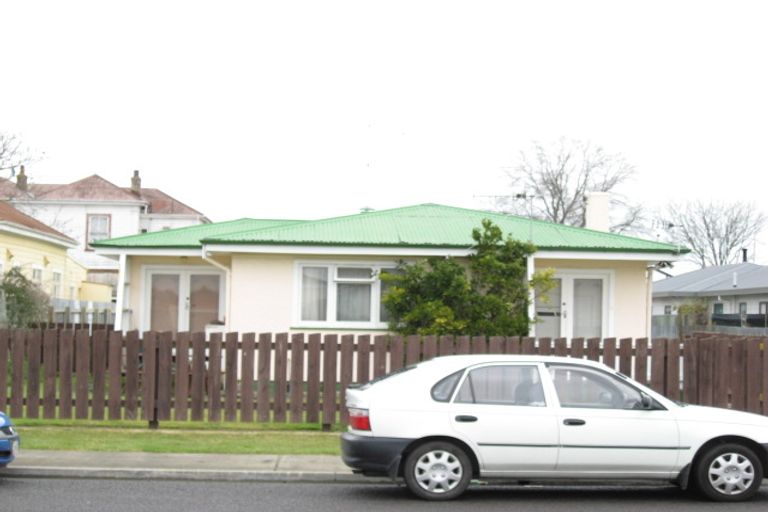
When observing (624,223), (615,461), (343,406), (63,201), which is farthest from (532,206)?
(615,461)

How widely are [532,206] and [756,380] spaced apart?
47.0m

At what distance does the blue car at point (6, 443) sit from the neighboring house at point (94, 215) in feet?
131

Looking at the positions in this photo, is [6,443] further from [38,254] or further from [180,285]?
[38,254]

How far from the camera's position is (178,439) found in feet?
41.8

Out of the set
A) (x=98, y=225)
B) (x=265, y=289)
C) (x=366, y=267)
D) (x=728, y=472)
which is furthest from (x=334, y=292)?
(x=98, y=225)

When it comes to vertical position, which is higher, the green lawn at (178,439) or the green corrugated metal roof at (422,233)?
the green corrugated metal roof at (422,233)

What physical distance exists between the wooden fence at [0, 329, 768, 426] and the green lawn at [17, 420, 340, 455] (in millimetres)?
262

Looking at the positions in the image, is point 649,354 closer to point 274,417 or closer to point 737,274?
point 274,417

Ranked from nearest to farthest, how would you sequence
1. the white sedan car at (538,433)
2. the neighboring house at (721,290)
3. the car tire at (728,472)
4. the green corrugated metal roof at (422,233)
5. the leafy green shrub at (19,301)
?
the white sedan car at (538,433) < the car tire at (728,472) < the green corrugated metal roof at (422,233) < the leafy green shrub at (19,301) < the neighboring house at (721,290)

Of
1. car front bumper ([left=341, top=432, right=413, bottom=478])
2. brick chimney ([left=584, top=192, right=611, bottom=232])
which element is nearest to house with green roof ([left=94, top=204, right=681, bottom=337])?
brick chimney ([left=584, top=192, right=611, bottom=232])

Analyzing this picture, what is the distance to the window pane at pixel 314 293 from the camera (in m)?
18.1

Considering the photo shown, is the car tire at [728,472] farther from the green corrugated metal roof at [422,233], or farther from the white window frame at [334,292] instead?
the white window frame at [334,292]

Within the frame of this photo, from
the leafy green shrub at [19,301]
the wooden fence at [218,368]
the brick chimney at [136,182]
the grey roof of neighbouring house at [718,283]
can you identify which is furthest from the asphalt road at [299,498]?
the brick chimney at [136,182]

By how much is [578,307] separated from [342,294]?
14.7ft
